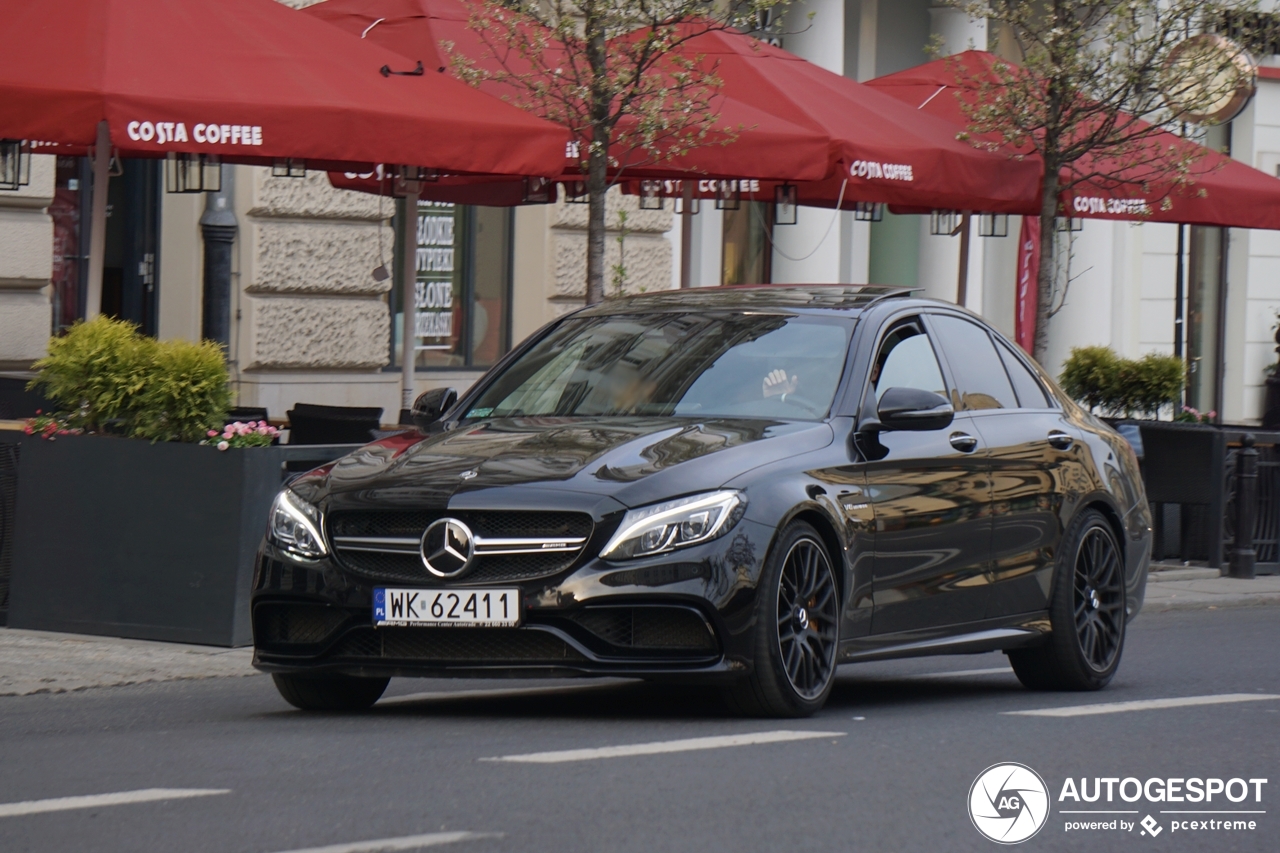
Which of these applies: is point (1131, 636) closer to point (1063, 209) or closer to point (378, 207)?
point (1063, 209)

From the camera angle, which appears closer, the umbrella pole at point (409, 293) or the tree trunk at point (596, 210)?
the tree trunk at point (596, 210)

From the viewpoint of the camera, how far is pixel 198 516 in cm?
978

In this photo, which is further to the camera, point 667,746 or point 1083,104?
point 1083,104

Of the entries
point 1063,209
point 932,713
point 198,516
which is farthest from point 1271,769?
point 1063,209

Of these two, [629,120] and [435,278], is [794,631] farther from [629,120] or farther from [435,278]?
[435,278]

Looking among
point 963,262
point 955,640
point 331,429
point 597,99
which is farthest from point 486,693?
point 963,262

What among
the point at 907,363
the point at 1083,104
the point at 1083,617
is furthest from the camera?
the point at 1083,104

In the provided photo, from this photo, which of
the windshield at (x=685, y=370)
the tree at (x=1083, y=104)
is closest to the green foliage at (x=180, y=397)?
the windshield at (x=685, y=370)

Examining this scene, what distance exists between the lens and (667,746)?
6617mm

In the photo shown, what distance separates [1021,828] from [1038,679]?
357 centimetres

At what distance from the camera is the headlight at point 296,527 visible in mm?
7191

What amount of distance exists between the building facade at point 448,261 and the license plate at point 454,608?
6862 mm

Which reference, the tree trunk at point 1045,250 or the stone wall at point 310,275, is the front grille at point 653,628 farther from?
the stone wall at point 310,275

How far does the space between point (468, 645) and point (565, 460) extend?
→ 68cm
